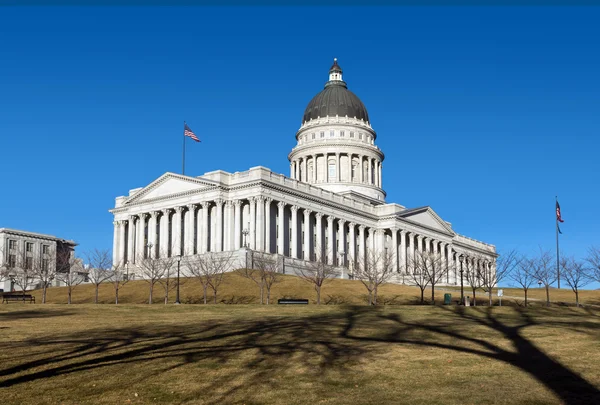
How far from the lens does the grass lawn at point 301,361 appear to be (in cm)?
1959

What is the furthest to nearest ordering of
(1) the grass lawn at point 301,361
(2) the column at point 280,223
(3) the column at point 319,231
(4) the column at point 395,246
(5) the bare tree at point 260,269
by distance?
(4) the column at point 395,246
(3) the column at point 319,231
(2) the column at point 280,223
(5) the bare tree at point 260,269
(1) the grass lawn at point 301,361

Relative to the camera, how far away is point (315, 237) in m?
110

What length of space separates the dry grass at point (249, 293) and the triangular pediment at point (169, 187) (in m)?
20.5

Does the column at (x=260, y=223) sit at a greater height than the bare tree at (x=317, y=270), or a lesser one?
greater

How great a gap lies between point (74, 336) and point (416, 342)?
1421 cm

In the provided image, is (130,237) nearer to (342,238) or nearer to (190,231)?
(190,231)

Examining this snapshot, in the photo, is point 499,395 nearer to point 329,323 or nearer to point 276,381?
point 276,381

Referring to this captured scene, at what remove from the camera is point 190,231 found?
10375 cm

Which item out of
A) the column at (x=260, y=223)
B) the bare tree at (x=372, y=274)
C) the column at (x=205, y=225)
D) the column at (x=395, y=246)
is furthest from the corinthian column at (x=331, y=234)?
the column at (x=205, y=225)

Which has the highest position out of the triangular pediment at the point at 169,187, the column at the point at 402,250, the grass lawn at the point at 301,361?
the triangular pediment at the point at 169,187

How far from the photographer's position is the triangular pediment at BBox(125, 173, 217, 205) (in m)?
103

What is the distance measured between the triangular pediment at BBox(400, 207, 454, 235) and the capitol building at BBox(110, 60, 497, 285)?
191 mm

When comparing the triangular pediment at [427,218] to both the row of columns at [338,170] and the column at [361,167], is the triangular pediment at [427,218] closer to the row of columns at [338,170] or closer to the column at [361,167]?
the row of columns at [338,170]

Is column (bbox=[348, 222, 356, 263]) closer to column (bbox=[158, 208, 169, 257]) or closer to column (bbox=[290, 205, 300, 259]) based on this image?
column (bbox=[290, 205, 300, 259])
